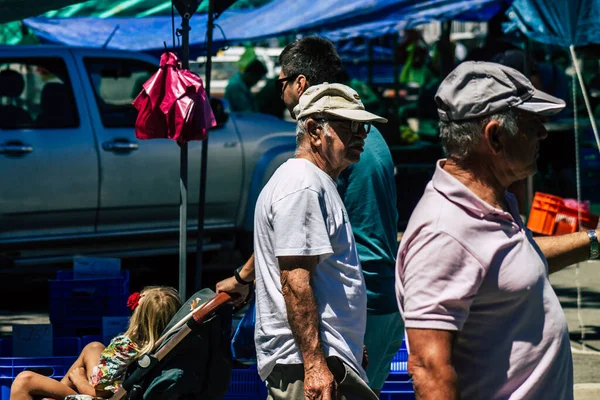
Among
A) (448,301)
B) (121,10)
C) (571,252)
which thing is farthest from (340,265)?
(121,10)

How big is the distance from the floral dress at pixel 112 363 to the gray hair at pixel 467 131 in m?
2.60

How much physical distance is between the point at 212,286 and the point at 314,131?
20.9 ft

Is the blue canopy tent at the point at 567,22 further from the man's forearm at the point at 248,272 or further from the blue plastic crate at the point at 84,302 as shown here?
the man's forearm at the point at 248,272

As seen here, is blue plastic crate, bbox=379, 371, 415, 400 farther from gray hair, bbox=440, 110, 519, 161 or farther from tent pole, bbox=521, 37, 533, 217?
tent pole, bbox=521, 37, 533, 217

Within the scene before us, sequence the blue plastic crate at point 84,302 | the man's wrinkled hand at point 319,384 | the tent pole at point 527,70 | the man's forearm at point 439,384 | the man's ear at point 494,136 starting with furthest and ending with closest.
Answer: the tent pole at point 527,70, the blue plastic crate at point 84,302, the man's wrinkled hand at point 319,384, the man's ear at point 494,136, the man's forearm at point 439,384

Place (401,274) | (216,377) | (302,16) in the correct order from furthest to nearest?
(302,16) → (216,377) → (401,274)

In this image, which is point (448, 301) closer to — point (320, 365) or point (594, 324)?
point (320, 365)

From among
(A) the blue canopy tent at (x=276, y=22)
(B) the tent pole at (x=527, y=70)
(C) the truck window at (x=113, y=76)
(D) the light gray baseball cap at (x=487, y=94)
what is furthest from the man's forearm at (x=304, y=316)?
(B) the tent pole at (x=527, y=70)

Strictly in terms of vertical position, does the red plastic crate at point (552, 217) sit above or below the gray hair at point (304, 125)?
below

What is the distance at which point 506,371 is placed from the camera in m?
2.46

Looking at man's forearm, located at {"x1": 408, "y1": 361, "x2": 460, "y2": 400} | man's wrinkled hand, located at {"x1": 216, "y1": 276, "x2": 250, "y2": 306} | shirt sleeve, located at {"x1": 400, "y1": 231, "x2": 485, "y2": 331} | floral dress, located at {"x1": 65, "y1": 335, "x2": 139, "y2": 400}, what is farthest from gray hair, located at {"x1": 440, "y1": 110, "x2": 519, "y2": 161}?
floral dress, located at {"x1": 65, "y1": 335, "x2": 139, "y2": 400}

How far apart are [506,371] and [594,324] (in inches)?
236

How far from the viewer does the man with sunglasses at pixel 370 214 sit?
4.03 metres

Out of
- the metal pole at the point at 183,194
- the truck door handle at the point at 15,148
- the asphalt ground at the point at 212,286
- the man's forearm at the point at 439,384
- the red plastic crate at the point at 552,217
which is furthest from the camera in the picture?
the truck door handle at the point at 15,148
